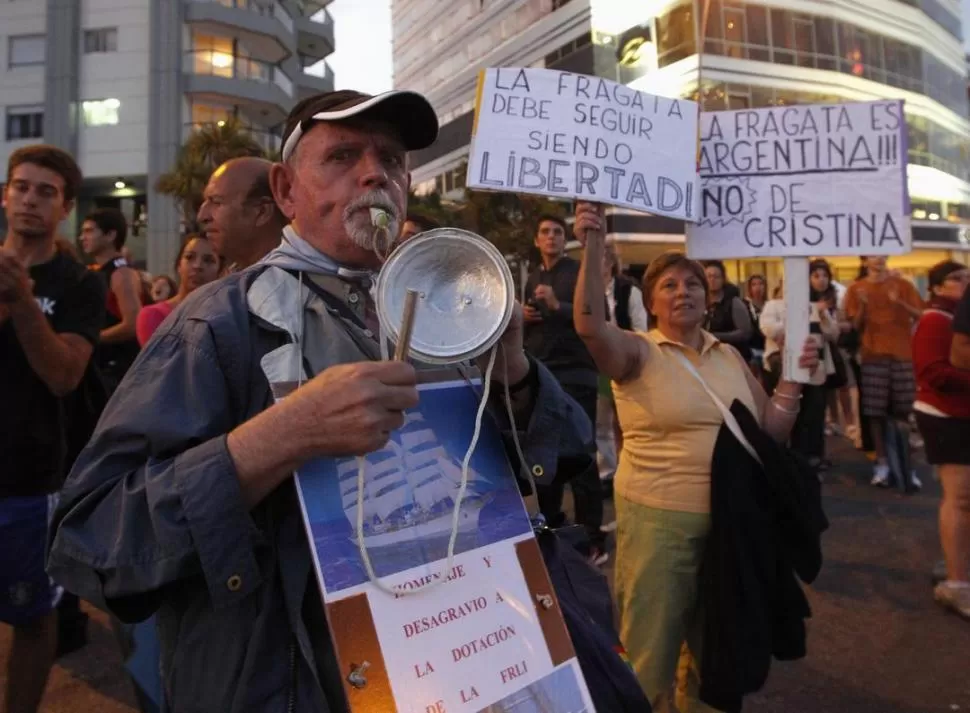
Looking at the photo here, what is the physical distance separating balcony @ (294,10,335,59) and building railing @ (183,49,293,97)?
17.6 feet

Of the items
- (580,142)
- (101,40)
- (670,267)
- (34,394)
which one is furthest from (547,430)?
(101,40)

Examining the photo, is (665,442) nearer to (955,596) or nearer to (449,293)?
(449,293)

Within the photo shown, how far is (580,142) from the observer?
2.66m

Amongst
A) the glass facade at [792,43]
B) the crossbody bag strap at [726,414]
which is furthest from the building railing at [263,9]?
the crossbody bag strap at [726,414]

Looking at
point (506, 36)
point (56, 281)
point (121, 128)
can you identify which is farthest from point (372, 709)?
point (121, 128)

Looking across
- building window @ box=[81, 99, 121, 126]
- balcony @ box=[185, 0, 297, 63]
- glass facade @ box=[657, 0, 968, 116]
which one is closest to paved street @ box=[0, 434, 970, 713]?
glass facade @ box=[657, 0, 968, 116]

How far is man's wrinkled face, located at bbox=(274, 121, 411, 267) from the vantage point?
4.72ft

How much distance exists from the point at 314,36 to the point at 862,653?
3842 centimetres

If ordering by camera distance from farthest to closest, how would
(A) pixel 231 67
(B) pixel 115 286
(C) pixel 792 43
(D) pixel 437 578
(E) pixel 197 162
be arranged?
(A) pixel 231 67
(C) pixel 792 43
(E) pixel 197 162
(B) pixel 115 286
(D) pixel 437 578

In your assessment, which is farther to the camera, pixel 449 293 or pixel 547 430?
pixel 547 430

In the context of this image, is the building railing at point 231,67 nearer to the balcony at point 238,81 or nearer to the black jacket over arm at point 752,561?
the balcony at point 238,81

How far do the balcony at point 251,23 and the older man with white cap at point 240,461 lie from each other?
30.5 m

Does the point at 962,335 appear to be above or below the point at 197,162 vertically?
below

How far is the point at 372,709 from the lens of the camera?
3.66ft
